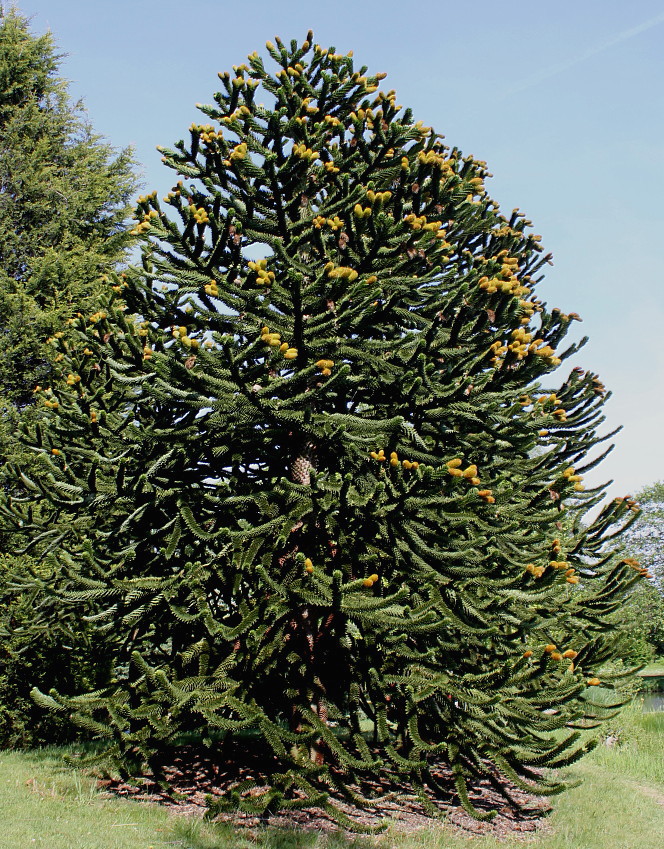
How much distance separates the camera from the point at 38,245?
1219 cm

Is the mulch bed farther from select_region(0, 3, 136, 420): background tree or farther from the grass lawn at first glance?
select_region(0, 3, 136, 420): background tree

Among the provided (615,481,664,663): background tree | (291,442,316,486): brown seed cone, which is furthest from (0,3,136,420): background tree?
(615,481,664,663): background tree

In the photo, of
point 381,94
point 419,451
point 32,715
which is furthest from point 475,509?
point 32,715

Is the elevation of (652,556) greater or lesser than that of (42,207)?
lesser

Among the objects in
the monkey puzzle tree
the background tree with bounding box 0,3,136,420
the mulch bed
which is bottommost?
the mulch bed

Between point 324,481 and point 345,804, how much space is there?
291 cm

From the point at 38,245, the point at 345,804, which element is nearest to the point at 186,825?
the point at 345,804

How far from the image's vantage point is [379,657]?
568 cm

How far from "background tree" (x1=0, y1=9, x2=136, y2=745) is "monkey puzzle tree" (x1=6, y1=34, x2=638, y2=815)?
124 inches

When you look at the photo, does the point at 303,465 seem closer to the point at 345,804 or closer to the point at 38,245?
the point at 345,804

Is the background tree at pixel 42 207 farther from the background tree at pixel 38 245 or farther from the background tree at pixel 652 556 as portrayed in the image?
the background tree at pixel 652 556

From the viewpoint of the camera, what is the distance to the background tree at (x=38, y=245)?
900 cm

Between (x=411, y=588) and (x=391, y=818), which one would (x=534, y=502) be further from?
(x=391, y=818)

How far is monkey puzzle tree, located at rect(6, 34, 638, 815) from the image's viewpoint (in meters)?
5.16
